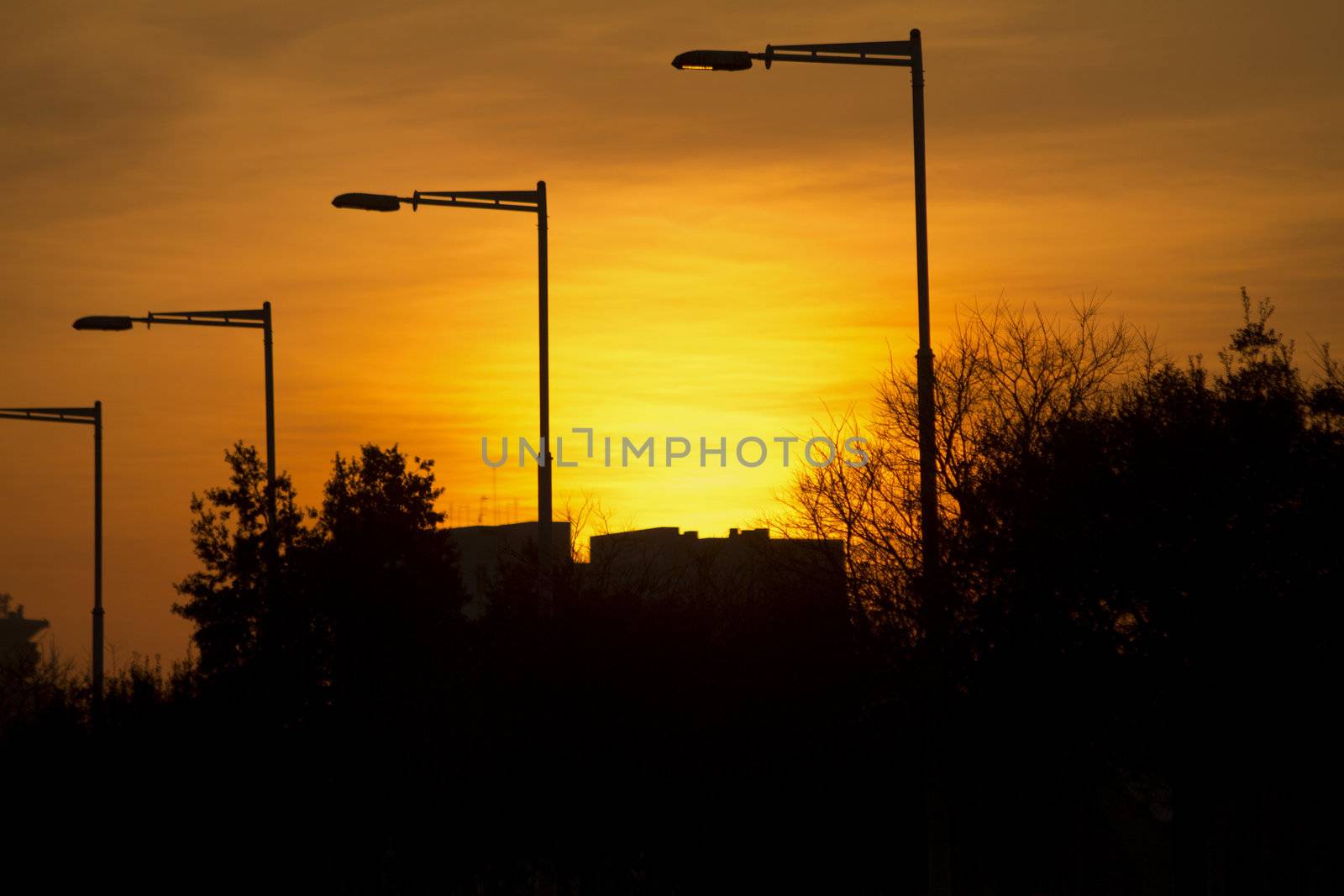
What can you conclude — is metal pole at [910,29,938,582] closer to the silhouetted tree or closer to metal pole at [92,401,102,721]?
the silhouetted tree

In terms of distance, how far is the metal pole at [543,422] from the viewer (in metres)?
22.9

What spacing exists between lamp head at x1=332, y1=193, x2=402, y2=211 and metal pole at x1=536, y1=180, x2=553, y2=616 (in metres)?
1.91

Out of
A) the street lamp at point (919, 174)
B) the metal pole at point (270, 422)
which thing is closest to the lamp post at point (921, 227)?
the street lamp at point (919, 174)

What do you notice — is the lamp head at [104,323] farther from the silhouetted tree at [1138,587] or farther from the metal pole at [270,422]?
the silhouetted tree at [1138,587]

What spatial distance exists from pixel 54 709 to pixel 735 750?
30.7 feet

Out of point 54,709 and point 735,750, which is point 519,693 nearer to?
point 735,750

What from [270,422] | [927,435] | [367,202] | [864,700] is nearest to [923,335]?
[927,435]

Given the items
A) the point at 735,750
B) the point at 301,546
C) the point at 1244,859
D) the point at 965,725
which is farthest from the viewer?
the point at 301,546

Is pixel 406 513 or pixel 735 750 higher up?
pixel 406 513

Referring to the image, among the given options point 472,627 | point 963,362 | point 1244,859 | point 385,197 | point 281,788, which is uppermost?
point 385,197

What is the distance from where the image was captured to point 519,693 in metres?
22.8

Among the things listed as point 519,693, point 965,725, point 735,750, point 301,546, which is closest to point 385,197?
→ point 519,693

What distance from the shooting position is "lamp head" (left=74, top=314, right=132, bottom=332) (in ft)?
95.1

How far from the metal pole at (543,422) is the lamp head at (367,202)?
1.91m
